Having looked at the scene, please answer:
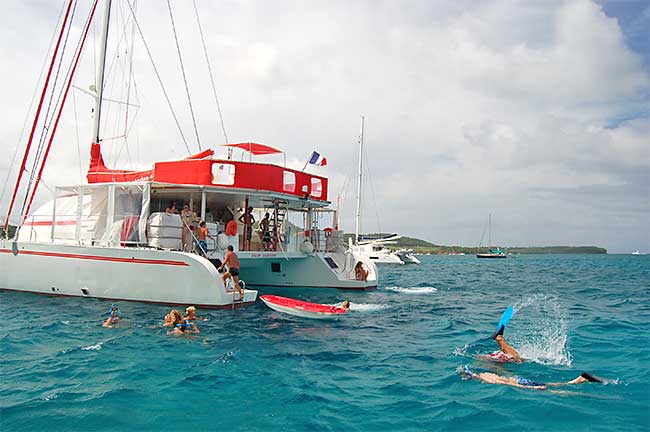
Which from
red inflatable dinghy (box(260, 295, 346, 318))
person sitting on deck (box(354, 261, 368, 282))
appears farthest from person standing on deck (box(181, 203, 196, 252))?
person sitting on deck (box(354, 261, 368, 282))

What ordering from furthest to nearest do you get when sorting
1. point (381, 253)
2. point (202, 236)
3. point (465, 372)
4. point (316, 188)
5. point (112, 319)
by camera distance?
point (381, 253), point (316, 188), point (202, 236), point (112, 319), point (465, 372)

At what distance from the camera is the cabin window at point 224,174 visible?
56.0 ft

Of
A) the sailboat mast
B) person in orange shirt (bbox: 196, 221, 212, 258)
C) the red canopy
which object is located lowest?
person in orange shirt (bbox: 196, 221, 212, 258)

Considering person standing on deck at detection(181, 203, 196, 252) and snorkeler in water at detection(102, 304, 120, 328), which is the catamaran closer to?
person standing on deck at detection(181, 203, 196, 252)

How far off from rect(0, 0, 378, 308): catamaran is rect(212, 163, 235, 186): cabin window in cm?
3

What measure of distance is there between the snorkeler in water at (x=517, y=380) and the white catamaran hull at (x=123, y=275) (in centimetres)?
778

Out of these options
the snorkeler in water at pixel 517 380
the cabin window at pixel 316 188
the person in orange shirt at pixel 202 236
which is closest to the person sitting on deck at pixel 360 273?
the cabin window at pixel 316 188

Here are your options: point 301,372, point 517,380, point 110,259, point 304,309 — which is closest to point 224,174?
point 110,259

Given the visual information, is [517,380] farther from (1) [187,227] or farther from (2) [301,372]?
(1) [187,227]

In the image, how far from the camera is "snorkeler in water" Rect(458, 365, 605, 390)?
7984mm

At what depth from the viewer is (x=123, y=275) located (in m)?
14.9

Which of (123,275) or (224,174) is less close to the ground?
(224,174)

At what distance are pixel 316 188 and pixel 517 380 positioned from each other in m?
14.1

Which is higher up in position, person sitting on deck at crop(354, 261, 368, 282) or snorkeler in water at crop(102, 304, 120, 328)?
person sitting on deck at crop(354, 261, 368, 282)
